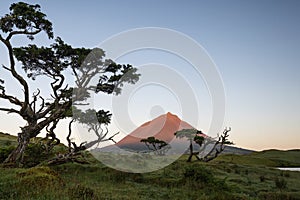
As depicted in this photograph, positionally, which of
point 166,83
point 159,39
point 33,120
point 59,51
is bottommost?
point 33,120

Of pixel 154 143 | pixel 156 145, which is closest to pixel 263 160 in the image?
pixel 156 145

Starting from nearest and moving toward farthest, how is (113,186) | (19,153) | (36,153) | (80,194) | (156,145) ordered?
(80,194)
(113,186)
(19,153)
(36,153)
(156,145)

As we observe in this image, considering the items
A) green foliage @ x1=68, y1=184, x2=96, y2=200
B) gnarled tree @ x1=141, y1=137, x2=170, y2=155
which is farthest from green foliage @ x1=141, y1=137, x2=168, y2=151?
green foliage @ x1=68, y1=184, x2=96, y2=200

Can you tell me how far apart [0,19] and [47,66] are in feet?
16.4

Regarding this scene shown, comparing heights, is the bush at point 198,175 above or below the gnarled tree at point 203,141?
below

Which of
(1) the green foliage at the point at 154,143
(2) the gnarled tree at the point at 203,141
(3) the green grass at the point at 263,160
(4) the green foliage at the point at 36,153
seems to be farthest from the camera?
(3) the green grass at the point at 263,160

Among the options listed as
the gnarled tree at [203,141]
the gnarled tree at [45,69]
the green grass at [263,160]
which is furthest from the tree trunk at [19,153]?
the green grass at [263,160]

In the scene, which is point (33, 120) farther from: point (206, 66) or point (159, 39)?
point (206, 66)

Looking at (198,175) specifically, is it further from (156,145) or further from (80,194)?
(156,145)

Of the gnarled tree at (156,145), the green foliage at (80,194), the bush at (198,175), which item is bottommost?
the green foliage at (80,194)

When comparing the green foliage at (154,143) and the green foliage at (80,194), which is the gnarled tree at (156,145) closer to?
the green foliage at (154,143)

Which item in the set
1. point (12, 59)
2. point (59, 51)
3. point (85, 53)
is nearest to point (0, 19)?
point (12, 59)

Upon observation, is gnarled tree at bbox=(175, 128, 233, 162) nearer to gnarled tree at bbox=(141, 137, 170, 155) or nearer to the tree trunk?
gnarled tree at bbox=(141, 137, 170, 155)

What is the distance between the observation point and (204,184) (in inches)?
730
